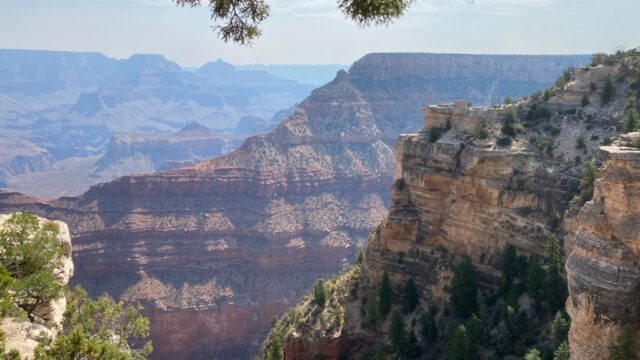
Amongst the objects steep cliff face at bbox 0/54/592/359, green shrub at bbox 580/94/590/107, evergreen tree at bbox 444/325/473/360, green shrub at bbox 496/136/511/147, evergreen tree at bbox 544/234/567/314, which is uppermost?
green shrub at bbox 580/94/590/107

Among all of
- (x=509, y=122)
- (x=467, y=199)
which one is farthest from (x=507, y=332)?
(x=509, y=122)

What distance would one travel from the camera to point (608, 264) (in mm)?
23953

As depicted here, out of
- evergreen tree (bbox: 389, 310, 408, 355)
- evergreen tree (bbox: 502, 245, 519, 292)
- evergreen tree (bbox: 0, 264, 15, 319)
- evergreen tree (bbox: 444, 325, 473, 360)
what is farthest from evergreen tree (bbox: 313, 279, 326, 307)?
evergreen tree (bbox: 0, 264, 15, 319)

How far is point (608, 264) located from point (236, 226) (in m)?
86.7

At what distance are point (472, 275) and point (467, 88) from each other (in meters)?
126

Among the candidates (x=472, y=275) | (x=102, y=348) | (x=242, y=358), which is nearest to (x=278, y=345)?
(x=472, y=275)

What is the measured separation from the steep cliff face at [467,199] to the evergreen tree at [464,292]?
5.55 ft

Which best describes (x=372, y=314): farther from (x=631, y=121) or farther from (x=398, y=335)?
(x=631, y=121)

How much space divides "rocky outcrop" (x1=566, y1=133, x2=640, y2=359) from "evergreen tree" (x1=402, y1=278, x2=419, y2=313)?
2274 centimetres

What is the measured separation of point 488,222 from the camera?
149 ft

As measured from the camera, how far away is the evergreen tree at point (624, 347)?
22.7 m

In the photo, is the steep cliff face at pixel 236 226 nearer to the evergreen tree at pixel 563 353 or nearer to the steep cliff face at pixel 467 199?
the steep cliff face at pixel 467 199

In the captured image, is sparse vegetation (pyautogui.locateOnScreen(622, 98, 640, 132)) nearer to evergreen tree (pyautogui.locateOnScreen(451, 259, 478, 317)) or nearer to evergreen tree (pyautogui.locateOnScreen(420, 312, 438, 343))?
evergreen tree (pyautogui.locateOnScreen(451, 259, 478, 317))

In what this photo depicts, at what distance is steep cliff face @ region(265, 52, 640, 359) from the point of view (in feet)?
142
